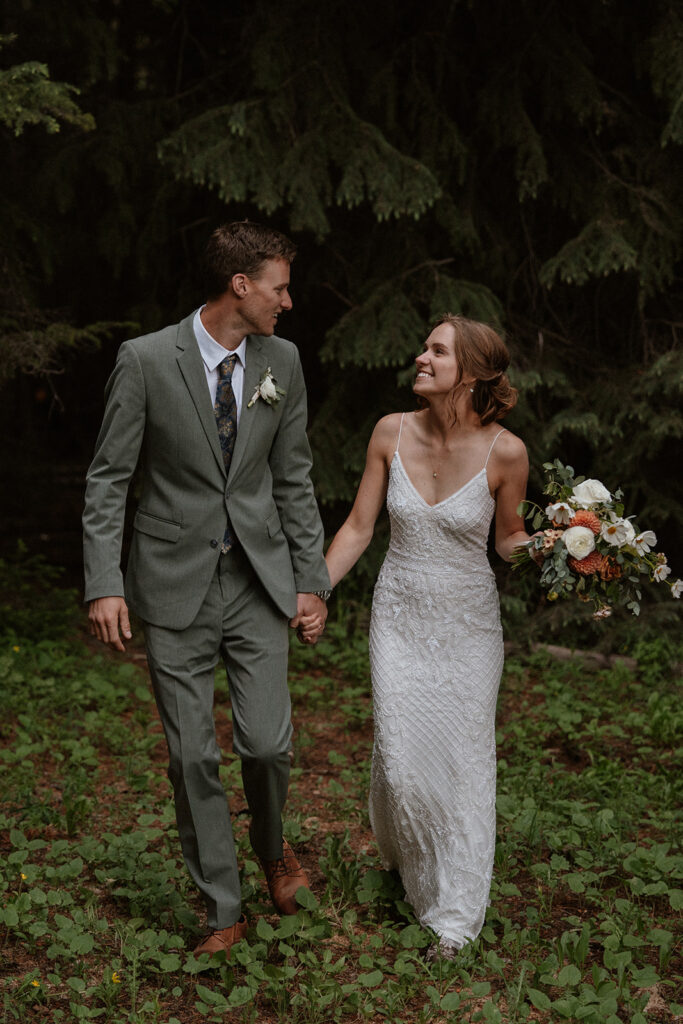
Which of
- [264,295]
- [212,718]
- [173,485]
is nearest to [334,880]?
[212,718]

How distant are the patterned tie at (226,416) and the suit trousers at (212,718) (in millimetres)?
70

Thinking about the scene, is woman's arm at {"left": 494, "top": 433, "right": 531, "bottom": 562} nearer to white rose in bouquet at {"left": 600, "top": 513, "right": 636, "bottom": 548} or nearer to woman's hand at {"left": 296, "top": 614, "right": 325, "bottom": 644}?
white rose in bouquet at {"left": 600, "top": 513, "right": 636, "bottom": 548}

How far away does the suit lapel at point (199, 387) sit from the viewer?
3.49m

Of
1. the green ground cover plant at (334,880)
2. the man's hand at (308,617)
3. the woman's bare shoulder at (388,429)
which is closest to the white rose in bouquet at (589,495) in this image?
the woman's bare shoulder at (388,429)

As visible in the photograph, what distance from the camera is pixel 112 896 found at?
13.1ft

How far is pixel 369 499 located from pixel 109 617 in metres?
1.23

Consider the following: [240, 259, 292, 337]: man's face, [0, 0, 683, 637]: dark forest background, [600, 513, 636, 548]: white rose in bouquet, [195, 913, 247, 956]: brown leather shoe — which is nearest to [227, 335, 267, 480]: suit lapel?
[240, 259, 292, 337]: man's face

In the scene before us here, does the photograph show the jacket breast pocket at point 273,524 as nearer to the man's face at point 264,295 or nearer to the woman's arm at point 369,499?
the woman's arm at point 369,499

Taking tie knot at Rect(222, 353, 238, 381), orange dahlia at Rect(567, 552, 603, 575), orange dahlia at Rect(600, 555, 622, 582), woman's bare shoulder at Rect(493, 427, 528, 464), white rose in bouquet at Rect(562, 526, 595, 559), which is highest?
tie knot at Rect(222, 353, 238, 381)

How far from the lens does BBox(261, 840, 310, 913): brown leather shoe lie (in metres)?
3.76

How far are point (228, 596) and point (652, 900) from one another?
2.05 meters

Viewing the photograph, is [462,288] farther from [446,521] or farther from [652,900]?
[652,900]

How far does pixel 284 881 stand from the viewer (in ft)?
12.4

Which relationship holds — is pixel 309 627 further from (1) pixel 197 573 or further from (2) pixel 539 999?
(2) pixel 539 999
